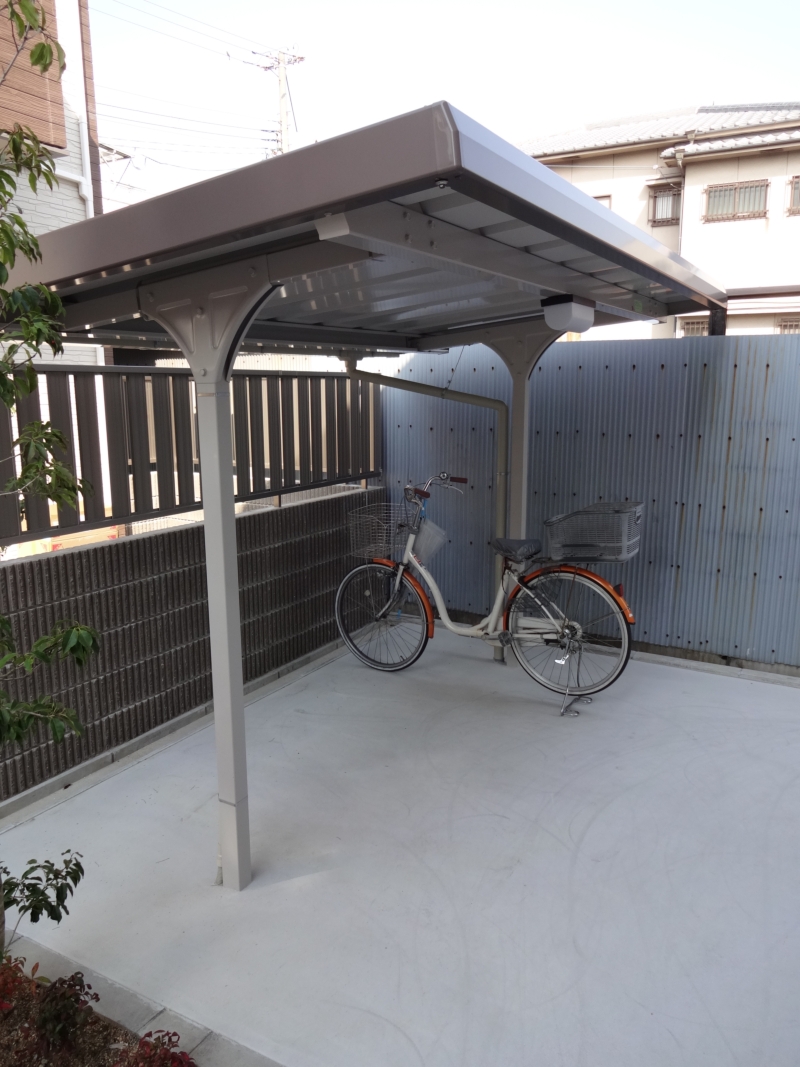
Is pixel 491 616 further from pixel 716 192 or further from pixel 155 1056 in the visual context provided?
pixel 716 192

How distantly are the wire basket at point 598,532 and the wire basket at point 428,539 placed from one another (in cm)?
67

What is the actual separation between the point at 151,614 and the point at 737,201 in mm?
11855

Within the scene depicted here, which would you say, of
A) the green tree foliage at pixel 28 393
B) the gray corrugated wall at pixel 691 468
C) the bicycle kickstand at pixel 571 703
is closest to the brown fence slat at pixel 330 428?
the gray corrugated wall at pixel 691 468

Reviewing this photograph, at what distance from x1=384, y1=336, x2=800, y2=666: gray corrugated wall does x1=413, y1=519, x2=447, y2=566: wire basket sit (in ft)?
2.98

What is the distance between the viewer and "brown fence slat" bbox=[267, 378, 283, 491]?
4.33 m

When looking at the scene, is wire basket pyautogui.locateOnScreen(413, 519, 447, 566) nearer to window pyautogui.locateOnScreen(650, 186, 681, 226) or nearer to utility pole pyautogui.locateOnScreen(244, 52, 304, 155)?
window pyautogui.locateOnScreen(650, 186, 681, 226)

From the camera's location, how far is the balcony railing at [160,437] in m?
3.07

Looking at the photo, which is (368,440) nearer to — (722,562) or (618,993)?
(722,562)

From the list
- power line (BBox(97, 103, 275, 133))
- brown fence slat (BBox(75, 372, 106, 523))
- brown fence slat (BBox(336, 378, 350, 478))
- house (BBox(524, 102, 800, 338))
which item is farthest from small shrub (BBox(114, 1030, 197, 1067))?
power line (BBox(97, 103, 275, 133))

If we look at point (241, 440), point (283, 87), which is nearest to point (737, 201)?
point (241, 440)

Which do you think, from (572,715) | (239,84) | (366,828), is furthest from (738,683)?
(239,84)

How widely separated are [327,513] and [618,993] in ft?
10.7

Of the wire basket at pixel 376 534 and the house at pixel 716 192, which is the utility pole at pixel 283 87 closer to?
the house at pixel 716 192

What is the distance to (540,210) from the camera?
1.82 meters
